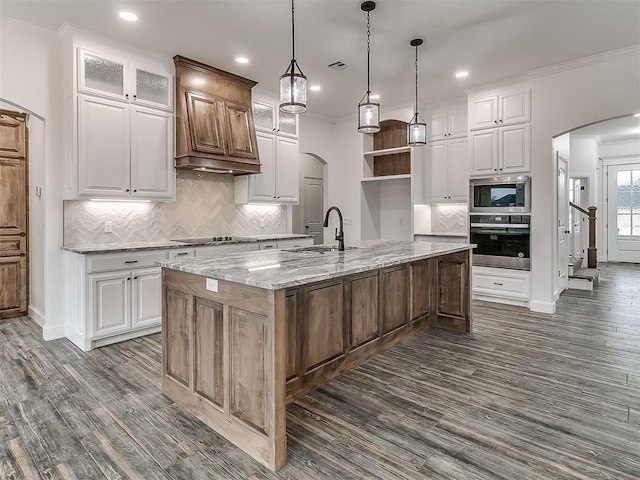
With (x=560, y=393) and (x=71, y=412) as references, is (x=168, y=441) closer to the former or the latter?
(x=71, y=412)

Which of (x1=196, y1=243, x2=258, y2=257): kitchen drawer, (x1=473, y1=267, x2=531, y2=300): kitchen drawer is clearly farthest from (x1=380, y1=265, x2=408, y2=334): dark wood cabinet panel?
(x1=473, y1=267, x2=531, y2=300): kitchen drawer

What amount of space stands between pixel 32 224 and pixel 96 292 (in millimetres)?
1718

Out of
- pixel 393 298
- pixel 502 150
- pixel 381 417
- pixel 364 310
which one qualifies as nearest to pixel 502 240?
pixel 502 150

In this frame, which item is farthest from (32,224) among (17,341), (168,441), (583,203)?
(583,203)

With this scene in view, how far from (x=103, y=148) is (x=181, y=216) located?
4.14 feet

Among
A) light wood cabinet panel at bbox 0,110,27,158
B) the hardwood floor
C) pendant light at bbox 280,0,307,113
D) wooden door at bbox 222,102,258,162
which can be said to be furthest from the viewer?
wooden door at bbox 222,102,258,162

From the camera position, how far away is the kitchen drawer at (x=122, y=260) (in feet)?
11.7

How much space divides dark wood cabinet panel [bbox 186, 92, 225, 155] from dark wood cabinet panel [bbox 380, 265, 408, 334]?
8.40 ft

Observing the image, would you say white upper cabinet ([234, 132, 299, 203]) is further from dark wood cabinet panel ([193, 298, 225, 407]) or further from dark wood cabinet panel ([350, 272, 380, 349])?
dark wood cabinet panel ([193, 298, 225, 407])

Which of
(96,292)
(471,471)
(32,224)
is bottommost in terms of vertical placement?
(471,471)

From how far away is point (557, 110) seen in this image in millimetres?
4715

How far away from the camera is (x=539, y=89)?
4836 millimetres

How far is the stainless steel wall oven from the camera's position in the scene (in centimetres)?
504

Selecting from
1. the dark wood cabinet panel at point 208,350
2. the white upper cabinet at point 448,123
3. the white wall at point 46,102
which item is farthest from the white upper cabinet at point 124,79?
the white upper cabinet at point 448,123
